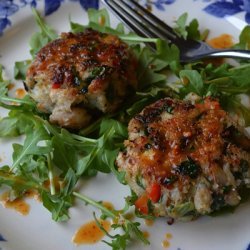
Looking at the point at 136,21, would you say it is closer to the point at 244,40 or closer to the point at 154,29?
the point at 154,29

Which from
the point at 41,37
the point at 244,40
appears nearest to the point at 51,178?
the point at 41,37

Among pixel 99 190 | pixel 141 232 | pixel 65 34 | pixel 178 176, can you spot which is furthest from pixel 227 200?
pixel 65 34

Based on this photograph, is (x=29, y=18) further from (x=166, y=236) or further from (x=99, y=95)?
(x=166, y=236)

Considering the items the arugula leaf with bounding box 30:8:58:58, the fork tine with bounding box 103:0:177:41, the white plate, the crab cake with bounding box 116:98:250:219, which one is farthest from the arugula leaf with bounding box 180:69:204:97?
the arugula leaf with bounding box 30:8:58:58

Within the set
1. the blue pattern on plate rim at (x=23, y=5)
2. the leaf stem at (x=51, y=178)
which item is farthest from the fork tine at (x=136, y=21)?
the leaf stem at (x=51, y=178)

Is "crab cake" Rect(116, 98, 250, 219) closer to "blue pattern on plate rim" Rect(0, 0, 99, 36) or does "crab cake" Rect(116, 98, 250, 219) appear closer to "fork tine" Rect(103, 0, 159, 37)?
"fork tine" Rect(103, 0, 159, 37)

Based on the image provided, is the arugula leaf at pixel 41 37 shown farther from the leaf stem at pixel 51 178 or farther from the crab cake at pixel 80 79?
the leaf stem at pixel 51 178

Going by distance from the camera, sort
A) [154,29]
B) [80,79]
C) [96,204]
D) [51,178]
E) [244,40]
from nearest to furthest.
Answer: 1. [96,204]
2. [51,178]
3. [80,79]
4. [244,40]
5. [154,29]
